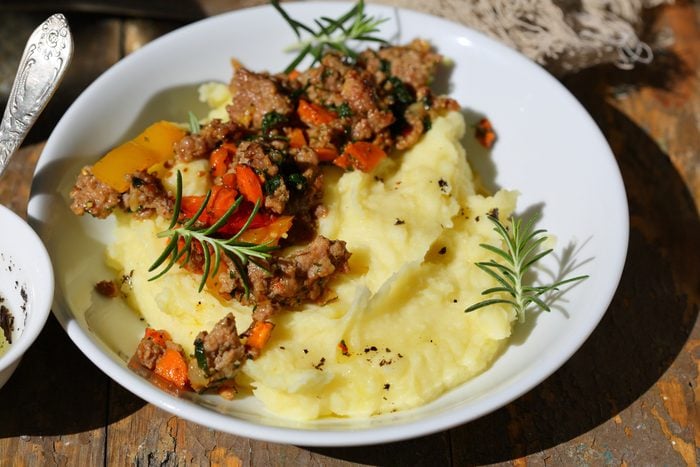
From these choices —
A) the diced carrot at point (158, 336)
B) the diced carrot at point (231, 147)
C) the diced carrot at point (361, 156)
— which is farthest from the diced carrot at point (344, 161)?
the diced carrot at point (158, 336)

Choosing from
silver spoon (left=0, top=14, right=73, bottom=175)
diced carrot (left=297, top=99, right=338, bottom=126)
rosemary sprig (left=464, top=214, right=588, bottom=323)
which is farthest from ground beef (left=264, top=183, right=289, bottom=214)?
Result: silver spoon (left=0, top=14, right=73, bottom=175)

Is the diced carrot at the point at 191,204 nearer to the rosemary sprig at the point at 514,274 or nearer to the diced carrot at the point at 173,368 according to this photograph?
the diced carrot at the point at 173,368

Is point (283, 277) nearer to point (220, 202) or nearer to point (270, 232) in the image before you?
point (270, 232)

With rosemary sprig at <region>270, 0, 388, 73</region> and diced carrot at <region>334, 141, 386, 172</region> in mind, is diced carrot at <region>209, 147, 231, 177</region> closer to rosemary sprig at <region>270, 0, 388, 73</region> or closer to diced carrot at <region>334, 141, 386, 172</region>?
diced carrot at <region>334, 141, 386, 172</region>

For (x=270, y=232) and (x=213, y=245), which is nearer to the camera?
(x=213, y=245)

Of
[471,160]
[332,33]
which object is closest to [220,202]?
[332,33]

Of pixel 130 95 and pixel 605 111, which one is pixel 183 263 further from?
pixel 605 111

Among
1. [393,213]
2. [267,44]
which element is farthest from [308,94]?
[393,213]
